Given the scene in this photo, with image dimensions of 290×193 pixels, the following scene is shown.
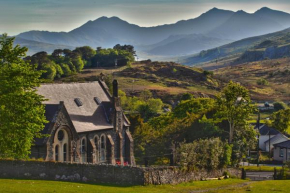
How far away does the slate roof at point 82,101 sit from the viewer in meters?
66.8

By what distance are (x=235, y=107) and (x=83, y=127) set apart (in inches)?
951

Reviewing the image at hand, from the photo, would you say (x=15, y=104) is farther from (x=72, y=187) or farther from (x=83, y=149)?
(x=83, y=149)

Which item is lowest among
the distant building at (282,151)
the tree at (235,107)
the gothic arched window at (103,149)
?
the distant building at (282,151)

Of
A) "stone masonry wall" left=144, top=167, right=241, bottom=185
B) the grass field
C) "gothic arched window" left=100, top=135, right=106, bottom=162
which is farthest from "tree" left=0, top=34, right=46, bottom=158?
"gothic arched window" left=100, top=135, right=106, bottom=162

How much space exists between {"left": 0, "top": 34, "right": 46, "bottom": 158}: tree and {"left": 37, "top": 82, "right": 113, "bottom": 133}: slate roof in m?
18.5

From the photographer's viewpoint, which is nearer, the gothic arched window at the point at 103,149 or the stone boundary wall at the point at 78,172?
the stone boundary wall at the point at 78,172

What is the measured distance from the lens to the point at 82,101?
72375 millimetres

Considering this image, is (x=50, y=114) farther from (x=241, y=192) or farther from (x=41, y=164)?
(x=241, y=192)

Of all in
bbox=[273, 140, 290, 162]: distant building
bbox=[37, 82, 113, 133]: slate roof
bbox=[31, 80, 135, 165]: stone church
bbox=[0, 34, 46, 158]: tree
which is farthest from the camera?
bbox=[273, 140, 290, 162]: distant building

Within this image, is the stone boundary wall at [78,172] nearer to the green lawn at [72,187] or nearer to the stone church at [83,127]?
the green lawn at [72,187]

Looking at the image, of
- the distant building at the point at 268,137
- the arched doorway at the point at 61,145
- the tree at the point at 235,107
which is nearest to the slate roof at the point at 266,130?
the distant building at the point at 268,137

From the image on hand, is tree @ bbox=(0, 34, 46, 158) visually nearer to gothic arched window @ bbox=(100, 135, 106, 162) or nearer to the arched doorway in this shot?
the arched doorway

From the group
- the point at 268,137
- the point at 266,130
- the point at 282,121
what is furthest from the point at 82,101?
the point at 282,121

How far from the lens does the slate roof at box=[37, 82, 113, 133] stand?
6681 centimetres
